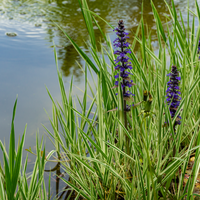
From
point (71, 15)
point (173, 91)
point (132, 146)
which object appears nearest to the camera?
point (173, 91)

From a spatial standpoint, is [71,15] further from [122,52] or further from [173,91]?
[173,91]

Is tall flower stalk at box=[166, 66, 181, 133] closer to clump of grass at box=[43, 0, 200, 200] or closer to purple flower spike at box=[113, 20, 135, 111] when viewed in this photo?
clump of grass at box=[43, 0, 200, 200]

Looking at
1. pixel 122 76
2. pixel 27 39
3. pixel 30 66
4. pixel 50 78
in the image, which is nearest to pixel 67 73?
pixel 50 78

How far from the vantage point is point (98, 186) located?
139cm

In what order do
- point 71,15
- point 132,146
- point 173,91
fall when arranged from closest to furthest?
point 173,91
point 132,146
point 71,15

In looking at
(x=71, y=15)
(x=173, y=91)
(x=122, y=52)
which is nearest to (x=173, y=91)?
(x=173, y=91)

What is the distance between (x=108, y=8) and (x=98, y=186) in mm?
3966

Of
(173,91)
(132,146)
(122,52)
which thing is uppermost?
(122,52)

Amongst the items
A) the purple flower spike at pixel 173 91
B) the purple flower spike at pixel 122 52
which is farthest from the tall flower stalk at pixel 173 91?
the purple flower spike at pixel 122 52

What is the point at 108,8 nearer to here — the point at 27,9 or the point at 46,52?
the point at 27,9

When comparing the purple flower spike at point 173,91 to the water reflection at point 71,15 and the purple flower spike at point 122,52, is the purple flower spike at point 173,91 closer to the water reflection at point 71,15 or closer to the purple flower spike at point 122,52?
the purple flower spike at point 122,52

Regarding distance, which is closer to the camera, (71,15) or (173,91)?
(173,91)

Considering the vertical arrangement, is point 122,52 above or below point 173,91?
above

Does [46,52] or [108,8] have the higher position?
[108,8]
